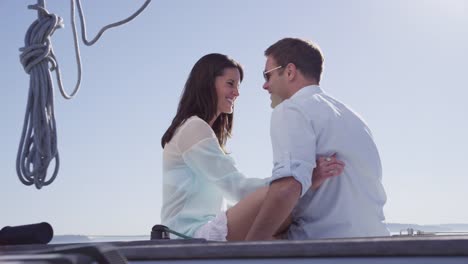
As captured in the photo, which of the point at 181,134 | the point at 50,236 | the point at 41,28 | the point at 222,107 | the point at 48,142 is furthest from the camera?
the point at 222,107

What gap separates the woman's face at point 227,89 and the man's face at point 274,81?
1.46ft

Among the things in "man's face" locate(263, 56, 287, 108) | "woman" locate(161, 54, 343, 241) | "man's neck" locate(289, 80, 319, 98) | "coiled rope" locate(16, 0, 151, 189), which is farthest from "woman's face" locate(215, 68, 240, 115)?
"coiled rope" locate(16, 0, 151, 189)

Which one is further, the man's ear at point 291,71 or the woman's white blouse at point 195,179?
the woman's white blouse at point 195,179

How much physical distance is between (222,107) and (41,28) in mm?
985

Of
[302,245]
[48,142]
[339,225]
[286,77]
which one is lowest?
[339,225]

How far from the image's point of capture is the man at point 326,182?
1.82m

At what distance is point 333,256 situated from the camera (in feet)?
2.97

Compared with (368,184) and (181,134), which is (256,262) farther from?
(181,134)

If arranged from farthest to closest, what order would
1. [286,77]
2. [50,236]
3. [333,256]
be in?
[286,77] < [50,236] < [333,256]

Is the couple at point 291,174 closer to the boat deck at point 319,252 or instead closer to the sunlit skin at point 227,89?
the sunlit skin at point 227,89

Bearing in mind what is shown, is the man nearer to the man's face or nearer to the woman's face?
the man's face

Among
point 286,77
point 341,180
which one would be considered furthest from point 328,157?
point 286,77

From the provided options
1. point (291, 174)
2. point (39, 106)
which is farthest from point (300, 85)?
point (39, 106)

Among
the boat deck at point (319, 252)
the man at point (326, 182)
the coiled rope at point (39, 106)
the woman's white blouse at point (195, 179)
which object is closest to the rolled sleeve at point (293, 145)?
the man at point (326, 182)
